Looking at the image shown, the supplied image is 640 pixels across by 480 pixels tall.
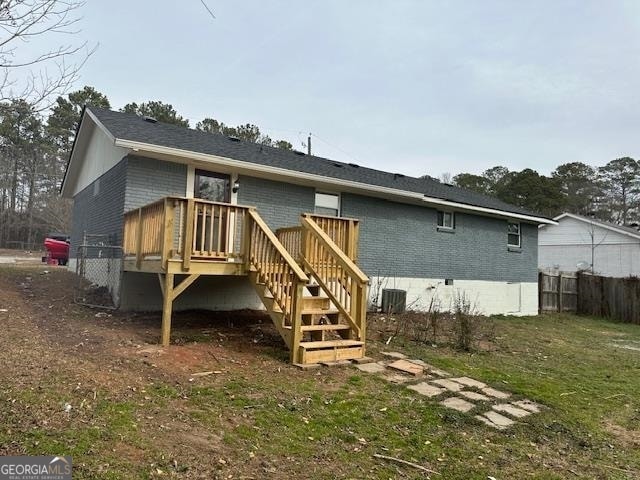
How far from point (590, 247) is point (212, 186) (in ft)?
73.4

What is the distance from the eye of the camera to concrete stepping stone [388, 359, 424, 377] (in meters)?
6.06

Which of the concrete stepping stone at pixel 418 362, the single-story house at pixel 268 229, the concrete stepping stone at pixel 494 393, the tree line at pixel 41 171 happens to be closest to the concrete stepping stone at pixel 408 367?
the concrete stepping stone at pixel 418 362

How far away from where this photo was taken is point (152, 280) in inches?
348

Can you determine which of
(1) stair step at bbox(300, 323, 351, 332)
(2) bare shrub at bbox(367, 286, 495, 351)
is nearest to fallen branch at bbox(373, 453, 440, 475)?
(1) stair step at bbox(300, 323, 351, 332)

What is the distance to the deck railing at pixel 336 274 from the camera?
21.8 ft

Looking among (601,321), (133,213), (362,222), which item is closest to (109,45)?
(133,213)

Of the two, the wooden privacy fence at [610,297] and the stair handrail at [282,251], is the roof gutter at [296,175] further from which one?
the wooden privacy fence at [610,297]

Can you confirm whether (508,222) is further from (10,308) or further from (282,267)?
(10,308)

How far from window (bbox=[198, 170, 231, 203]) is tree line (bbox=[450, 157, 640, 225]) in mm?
32272

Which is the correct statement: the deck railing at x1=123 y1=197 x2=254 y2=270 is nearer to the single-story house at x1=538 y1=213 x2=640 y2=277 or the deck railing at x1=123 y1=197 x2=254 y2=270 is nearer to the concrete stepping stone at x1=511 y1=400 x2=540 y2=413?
the concrete stepping stone at x1=511 y1=400 x2=540 y2=413

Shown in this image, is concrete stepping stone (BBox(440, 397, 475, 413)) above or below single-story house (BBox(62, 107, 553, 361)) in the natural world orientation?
below

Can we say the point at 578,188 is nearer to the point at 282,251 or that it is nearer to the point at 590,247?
the point at 590,247

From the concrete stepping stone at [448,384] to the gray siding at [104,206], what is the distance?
22.0 ft

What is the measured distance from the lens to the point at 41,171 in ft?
117
